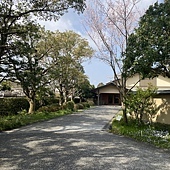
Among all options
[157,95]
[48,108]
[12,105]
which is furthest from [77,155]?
[48,108]

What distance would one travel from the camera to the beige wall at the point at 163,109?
11.8 metres

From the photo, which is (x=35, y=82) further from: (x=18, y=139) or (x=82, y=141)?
(x=82, y=141)

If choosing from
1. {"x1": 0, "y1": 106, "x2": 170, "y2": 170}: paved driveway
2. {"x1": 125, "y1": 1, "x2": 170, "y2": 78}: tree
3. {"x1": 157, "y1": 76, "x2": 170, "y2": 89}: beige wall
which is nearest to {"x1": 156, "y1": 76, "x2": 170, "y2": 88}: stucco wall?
{"x1": 157, "y1": 76, "x2": 170, "y2": 89}: beige wall

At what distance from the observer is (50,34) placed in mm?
17266

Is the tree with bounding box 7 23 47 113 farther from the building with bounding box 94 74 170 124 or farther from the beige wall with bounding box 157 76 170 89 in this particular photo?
the beige wall with bounding box 157 76 170 89

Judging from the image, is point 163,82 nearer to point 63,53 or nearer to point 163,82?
point 163,82

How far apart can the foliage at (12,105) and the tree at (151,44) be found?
11970 mm

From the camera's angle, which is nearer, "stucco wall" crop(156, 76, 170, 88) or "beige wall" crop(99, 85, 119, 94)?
"stucco wall" crop(156, 76, 170, 88)

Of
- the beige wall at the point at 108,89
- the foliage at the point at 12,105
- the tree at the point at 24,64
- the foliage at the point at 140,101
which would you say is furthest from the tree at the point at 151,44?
the beige wall at the point at 108,89

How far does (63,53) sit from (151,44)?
13.8 meters

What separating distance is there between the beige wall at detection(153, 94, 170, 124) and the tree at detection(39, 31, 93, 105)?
28.8ft

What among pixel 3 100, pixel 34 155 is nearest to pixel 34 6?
pixel 34 155

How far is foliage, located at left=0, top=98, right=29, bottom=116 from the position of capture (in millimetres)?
17188

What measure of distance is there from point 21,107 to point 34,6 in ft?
39.2
